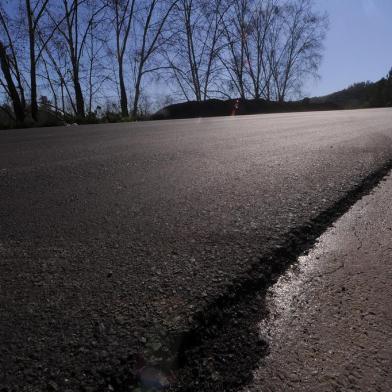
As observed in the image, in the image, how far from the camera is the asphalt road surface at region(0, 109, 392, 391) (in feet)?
2.16

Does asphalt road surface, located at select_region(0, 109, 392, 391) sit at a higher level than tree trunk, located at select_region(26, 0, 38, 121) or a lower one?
lower

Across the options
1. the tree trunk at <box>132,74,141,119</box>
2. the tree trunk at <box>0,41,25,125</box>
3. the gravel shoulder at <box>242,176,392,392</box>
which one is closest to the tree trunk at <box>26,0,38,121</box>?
the tree trunk at <box>0,41,25,125</box>

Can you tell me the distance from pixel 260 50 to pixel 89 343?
3763 centimetres

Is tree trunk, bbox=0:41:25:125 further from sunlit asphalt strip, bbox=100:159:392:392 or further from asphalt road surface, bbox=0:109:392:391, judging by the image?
sunlit asphalt strip, bbox=100:159:392:392

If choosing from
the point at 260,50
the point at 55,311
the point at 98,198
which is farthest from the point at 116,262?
the point at 260,50

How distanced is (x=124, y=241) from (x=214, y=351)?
57cm

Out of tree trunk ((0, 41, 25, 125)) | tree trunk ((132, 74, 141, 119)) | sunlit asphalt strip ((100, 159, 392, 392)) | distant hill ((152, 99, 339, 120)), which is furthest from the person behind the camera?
tree trunk ((132, 74, 141, 119))

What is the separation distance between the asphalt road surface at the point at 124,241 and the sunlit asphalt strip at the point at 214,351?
2 centimetres

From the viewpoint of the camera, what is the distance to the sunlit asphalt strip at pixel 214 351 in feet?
1.90

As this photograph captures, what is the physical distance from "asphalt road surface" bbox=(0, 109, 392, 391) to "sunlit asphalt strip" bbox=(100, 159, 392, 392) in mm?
24

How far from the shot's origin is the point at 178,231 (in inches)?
49.0

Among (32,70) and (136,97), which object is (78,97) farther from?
(136,97)

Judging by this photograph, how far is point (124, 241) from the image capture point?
45.5 inches

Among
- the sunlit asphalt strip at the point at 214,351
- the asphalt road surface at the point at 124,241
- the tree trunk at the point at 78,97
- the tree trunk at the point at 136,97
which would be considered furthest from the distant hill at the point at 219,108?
the sunlit asphalt strip at the point at 214,351
